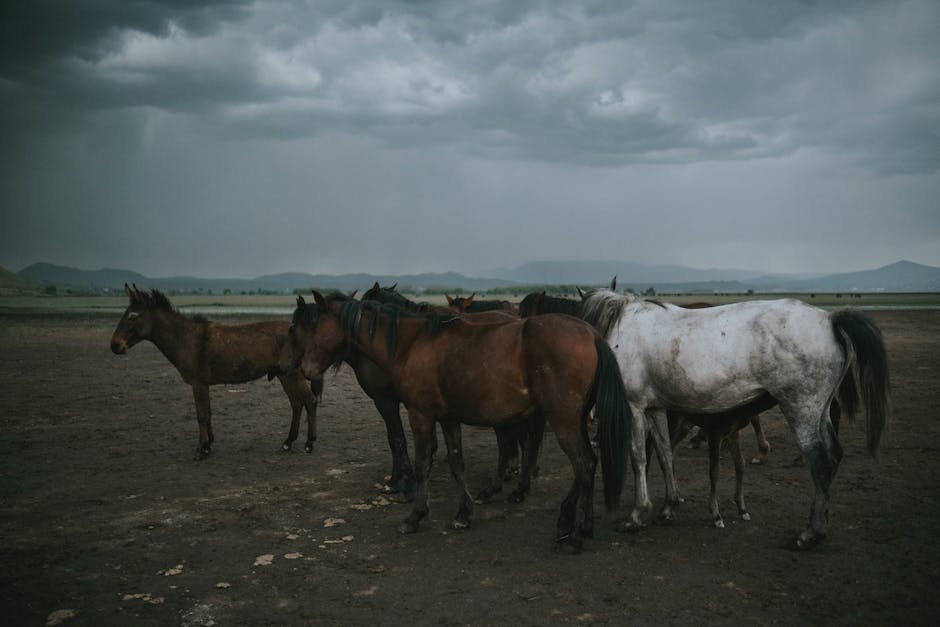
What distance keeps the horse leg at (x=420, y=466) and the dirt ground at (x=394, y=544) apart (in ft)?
0.61

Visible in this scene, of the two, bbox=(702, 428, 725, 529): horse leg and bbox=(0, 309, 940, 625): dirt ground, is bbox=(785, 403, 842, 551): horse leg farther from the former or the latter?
bbox=(702, 428, 725, 529): horse leg

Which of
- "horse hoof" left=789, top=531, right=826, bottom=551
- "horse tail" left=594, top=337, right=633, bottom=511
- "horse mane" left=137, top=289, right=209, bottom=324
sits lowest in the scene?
"horse hoof" left=789, top=531, right=826, bottom=551

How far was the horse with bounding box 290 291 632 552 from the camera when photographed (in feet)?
17.2

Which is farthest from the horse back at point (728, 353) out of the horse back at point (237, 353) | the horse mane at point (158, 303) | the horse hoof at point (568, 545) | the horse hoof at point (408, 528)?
the horse mane at point (158, 303)

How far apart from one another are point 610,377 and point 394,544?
2.69 metres

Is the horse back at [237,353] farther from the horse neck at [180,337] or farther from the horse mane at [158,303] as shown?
the horse mane at [158,303]

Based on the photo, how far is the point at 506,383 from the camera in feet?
17.8

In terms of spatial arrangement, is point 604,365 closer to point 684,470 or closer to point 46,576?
point 684,470

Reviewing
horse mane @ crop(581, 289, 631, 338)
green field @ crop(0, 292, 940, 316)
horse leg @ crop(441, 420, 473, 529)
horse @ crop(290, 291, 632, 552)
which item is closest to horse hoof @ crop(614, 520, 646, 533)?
horse @ crop(290, 291, 632, 552)

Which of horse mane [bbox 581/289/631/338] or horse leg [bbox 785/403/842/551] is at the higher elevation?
horse mane [bbox 581/289/631/338]

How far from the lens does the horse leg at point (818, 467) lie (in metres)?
5.16

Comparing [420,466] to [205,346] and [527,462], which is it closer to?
[527,462]

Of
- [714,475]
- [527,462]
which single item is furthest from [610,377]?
[527,462]

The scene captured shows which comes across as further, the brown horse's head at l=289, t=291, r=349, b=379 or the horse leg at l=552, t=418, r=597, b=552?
the brown horse's head at l=289, t=291, r=349, b=379
